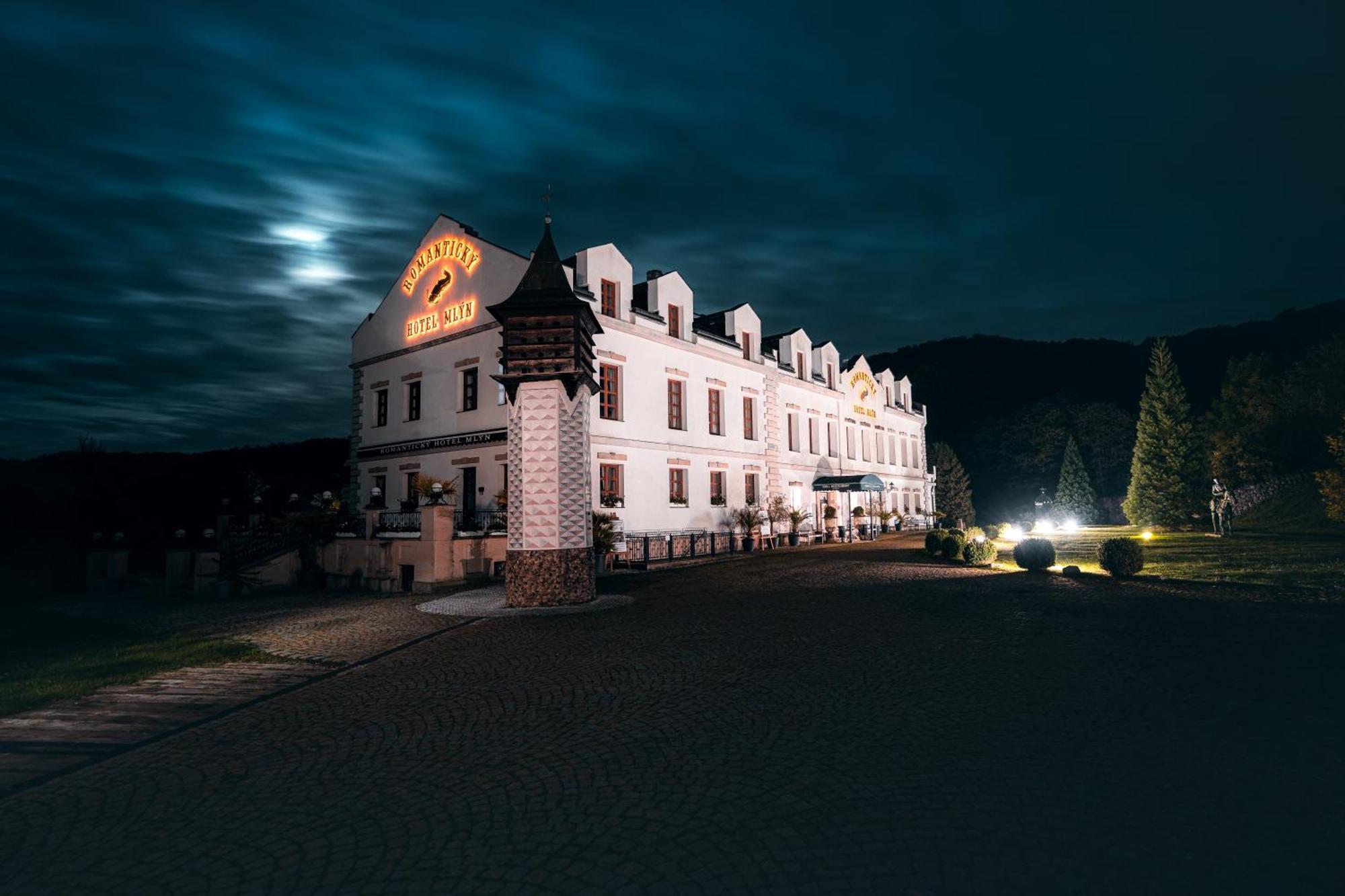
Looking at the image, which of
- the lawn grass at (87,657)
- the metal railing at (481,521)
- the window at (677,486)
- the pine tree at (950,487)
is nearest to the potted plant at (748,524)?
the window at (677,486)

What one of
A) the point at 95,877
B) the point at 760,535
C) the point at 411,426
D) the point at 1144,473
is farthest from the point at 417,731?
the point at 1144,473

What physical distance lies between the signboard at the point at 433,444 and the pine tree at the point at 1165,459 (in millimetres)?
37633

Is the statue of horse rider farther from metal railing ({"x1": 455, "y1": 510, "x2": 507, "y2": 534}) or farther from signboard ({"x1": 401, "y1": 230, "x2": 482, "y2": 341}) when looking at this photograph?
signboard ({"x1": 401, "y1": 230, "x2": 482, "y2": 341})

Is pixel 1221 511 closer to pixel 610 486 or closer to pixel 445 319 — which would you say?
pixel 610 486

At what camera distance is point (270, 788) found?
4926mm

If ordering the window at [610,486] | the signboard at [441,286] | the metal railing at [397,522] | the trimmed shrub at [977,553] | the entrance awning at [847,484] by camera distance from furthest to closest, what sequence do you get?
the entrance awning at [847,484] → the signboard at [441,286] → the window at [610,486] → the metal railing at [397,522] → the trimmed shrub at [977,553]

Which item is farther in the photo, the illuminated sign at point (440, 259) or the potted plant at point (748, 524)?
the potted plant at point (748, 524)

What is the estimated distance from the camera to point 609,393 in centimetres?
2459

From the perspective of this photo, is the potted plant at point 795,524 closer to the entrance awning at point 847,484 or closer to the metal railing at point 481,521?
the entrance awning at point 847,484

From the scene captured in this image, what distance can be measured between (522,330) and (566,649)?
7.90m

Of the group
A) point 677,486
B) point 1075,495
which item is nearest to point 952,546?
point 677,486

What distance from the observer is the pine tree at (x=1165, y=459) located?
38.5m

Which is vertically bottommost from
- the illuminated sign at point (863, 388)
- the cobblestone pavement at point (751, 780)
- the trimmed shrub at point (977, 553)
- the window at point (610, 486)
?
the cobblestone pavement at point (751, 780)

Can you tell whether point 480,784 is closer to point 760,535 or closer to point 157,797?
point 157,797
